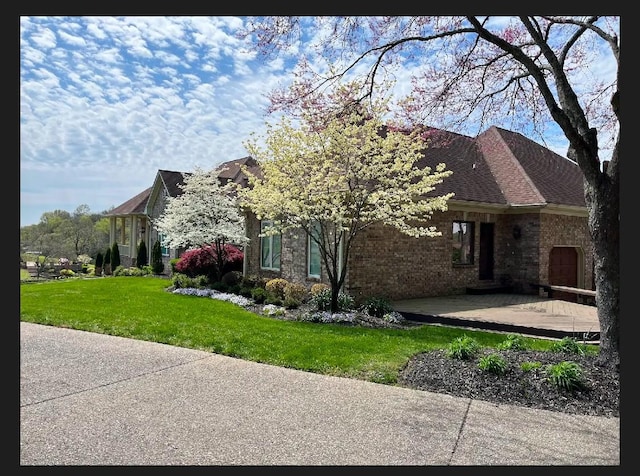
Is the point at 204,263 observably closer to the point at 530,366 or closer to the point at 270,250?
the point at 270,250

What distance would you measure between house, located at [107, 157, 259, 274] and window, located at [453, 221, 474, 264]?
1146 cm

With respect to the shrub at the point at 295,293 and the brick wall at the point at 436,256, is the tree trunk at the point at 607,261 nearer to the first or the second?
the brick wall at the point at 436,256

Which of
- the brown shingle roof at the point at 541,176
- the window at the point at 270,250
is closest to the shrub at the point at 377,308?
the window at the point at 270,250

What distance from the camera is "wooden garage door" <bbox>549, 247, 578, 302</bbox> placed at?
55.7 ft

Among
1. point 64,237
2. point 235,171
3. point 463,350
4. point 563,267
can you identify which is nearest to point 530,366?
point 463,350

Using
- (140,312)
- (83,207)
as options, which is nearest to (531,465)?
(140,312)

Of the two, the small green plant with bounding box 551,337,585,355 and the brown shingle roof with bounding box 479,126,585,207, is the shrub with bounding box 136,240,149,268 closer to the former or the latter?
the brown shingle roof with bounding box 479,126,585,207

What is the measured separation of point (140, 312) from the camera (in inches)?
441

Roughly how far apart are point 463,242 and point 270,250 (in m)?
6.70

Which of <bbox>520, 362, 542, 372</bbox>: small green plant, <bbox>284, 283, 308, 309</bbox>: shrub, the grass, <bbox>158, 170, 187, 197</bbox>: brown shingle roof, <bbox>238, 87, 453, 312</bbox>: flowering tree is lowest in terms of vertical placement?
the grass

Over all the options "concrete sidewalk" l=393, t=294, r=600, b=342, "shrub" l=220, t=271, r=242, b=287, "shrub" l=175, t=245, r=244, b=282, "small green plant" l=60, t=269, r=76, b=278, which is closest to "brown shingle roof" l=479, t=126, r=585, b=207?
"concrete sidewalk" l=393, t=294, r=600, b=342

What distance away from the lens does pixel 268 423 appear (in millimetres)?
4523

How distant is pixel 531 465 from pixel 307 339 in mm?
4880

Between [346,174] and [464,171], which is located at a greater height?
[464,171]
